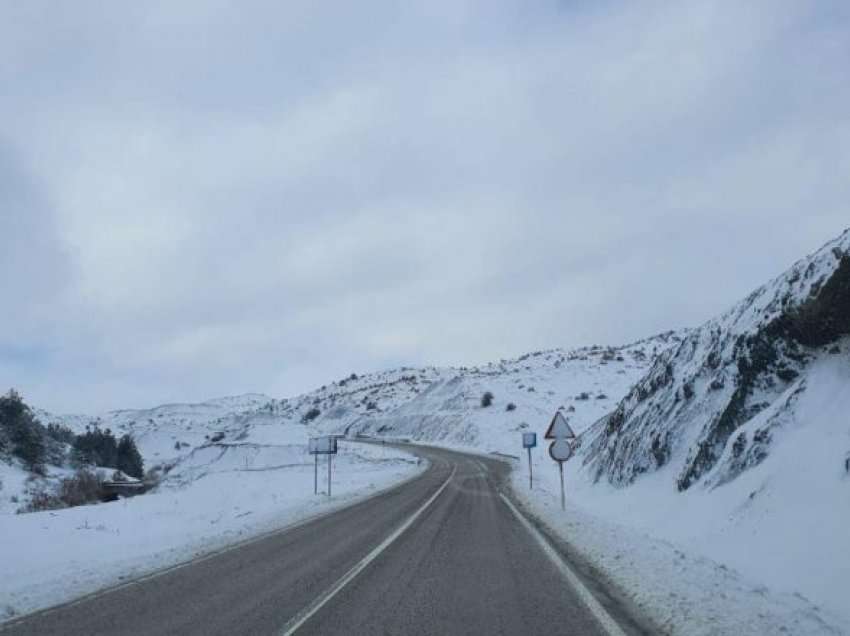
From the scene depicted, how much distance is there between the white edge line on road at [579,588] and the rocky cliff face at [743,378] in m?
3.72

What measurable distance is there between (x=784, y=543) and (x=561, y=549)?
173 inches

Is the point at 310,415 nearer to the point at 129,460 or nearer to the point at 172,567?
the point at 129,460

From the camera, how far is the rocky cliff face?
529 inches

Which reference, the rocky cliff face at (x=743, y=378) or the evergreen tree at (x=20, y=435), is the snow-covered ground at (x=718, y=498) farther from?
the evergreen tree at (x=20, y=435)

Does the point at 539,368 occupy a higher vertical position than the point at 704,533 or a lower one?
higher

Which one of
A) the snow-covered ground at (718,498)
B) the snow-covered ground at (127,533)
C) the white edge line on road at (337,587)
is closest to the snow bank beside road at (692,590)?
the snow-covered ground at (718,498)

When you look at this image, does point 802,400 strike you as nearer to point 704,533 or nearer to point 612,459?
point 704,533

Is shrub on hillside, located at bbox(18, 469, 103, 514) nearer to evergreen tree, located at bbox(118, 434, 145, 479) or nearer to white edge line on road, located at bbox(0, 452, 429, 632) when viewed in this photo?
white edge line on road, located at bbox(0, 452, 429, 632)

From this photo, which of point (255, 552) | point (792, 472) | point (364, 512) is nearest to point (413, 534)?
point (255, 552)

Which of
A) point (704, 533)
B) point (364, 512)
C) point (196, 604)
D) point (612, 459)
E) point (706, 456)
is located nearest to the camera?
point (196, 604)

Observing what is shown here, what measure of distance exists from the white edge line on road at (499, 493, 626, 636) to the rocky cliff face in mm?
3722

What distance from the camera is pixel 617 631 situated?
6957 mm

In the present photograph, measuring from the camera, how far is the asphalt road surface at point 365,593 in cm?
768

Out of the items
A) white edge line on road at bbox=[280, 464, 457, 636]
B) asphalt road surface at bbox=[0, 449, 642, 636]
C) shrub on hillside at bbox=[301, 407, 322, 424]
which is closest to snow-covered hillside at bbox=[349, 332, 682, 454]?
shrub on hillside at bbox=[301, 407, 322, 424]
